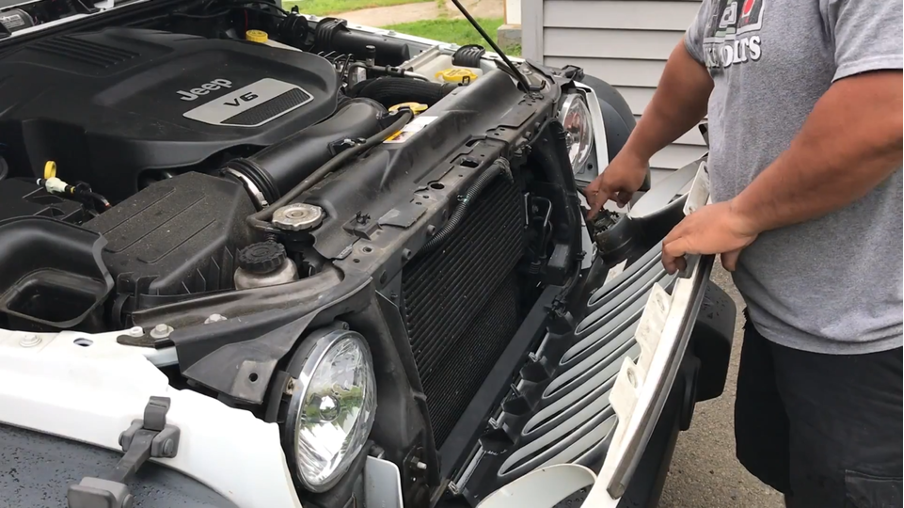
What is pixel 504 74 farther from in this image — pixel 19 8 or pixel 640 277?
pixel 19 8

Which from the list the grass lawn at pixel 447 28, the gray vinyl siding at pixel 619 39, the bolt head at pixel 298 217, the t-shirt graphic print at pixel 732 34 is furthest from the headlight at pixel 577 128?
the grass lawn at pixel 447 28

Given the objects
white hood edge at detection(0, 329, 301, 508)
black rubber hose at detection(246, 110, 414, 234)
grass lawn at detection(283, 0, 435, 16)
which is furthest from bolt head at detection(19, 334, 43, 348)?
grass lawn at detection(283, 0, 435, 16)

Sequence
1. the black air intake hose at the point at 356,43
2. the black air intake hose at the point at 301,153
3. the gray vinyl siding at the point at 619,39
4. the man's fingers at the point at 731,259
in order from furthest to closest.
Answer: the gray vinyl siding at the point at 619,39 < the black air intake hose at the point at 356,43 < the black air intake hose at the point at 301,153 < the man's fingers at the point at 731,259

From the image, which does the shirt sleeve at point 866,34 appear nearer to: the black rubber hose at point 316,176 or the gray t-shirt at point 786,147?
the gray t-shirt at point 786,147

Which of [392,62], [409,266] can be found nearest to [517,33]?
[392,62]

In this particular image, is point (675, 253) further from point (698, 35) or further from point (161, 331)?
point (161, 331)

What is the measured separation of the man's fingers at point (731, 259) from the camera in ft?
3.87

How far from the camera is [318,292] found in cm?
133

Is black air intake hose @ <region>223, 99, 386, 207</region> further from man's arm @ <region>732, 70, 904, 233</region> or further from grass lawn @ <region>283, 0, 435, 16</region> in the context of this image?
grass lawn @ <region>283, 0, 435, 16</region>

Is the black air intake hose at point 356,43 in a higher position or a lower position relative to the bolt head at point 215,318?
higher

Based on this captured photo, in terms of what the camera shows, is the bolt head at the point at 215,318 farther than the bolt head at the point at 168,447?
Yes

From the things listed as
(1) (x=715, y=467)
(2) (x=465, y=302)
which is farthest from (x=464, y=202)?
(1) (x=715, y=467)

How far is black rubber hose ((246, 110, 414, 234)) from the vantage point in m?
1.51

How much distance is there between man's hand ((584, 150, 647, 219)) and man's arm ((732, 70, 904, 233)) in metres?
1.23
